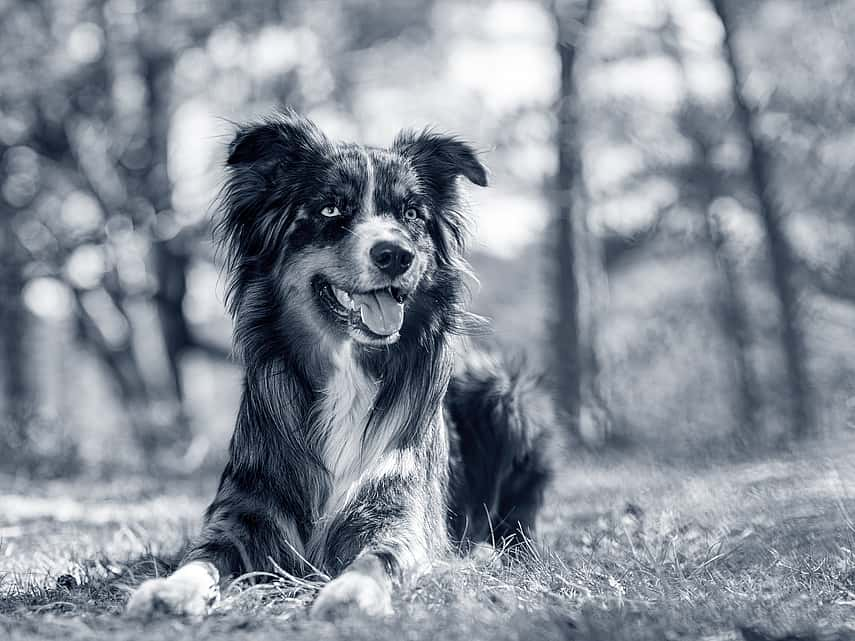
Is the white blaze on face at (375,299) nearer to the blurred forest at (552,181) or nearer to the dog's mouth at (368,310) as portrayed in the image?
the dog's mouth at (368,310)

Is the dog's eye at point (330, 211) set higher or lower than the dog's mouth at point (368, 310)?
higher

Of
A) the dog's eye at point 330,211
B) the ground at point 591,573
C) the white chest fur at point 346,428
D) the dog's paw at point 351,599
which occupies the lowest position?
the ground at point 591,573

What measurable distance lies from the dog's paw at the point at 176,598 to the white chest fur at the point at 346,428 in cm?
93

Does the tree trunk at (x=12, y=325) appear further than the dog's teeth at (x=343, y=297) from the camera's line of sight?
Yes

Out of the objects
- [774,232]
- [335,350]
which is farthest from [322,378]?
[774,232]

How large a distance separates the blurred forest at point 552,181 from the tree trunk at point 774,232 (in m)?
0.03

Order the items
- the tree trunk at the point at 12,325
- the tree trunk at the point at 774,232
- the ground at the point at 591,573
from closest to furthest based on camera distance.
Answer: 1. the ground at the point at 591,573
2. the tree trunk at the point at 12,325
3. the tree trunk at the point at 774,232

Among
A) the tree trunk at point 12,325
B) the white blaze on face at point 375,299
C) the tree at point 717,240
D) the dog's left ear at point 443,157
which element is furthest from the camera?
the tree at point 717,240

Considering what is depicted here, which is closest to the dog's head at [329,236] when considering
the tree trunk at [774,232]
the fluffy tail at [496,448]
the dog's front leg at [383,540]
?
the dog's front leg at [383,540]

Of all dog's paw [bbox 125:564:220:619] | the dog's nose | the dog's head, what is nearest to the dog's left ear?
the dog's head

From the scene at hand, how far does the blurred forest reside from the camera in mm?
12375

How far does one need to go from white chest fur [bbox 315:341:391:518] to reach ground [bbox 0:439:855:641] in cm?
59

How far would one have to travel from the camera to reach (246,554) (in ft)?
13.4

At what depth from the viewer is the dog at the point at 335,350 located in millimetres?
4289
